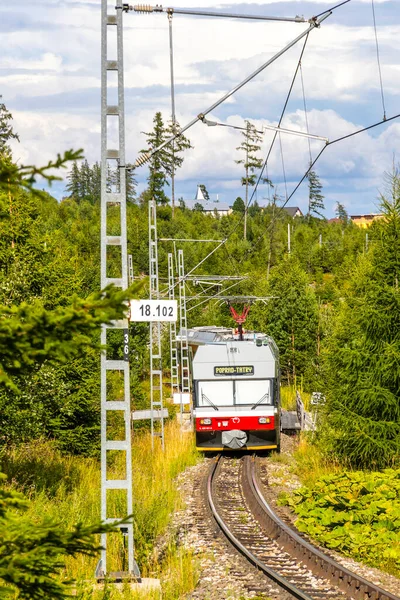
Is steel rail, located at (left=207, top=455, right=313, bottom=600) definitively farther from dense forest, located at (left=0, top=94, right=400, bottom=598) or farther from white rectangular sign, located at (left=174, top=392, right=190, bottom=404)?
white rectangular sign, located at (left=174, top=392, right=190, bottom=404)

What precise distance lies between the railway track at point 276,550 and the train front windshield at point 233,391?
11.3 ft

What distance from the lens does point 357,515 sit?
1188 centimetres

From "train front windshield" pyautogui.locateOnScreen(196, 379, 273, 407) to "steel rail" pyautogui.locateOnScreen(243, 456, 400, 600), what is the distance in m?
5.93

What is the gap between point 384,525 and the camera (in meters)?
11.5

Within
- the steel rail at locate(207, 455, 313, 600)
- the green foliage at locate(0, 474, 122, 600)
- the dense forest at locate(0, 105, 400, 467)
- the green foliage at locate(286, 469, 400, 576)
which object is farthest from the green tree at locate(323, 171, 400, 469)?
the green foliage at locate(0, 474, 122, 600)

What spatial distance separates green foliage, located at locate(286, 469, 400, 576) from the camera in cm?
1080

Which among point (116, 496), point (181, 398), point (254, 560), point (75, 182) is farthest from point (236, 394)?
point (75, 182)

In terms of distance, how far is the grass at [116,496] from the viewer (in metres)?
9.36

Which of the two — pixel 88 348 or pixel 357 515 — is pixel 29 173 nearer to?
pixel 88 348

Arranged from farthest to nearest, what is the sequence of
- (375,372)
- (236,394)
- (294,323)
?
(294,323) → (236,394) → (375,372)

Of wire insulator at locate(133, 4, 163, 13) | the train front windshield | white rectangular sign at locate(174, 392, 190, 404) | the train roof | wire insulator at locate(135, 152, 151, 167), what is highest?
wire insulator at locate(133, 4, 163, 13)

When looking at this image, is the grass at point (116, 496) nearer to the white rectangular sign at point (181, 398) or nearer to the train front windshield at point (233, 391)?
the white rectangular sign at point (181, 398)

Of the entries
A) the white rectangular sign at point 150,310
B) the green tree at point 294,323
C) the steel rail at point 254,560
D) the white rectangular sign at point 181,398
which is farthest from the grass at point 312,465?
the green tree at point 294,323

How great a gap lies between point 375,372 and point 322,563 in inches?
247
